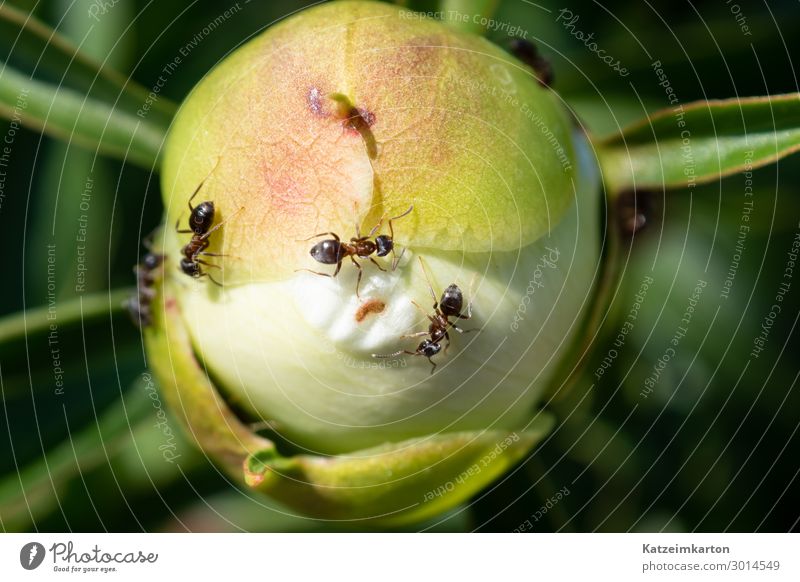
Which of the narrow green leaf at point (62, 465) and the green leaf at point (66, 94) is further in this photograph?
the narrow green leaf at point (62, 465)

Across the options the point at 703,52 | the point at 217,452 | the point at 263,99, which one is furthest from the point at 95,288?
the point at 703,52

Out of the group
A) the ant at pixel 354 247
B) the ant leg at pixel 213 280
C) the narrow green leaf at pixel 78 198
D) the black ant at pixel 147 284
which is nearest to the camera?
the ant at pixel 354 247

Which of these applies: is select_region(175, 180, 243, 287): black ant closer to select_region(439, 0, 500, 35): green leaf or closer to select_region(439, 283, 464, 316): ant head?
select_region(439, 283, 464, 316): ant head

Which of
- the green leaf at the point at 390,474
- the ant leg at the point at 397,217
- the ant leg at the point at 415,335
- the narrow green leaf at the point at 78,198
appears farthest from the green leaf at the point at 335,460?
the narrow green leaf at the point at 78,198

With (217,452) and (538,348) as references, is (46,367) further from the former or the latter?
(538,348)

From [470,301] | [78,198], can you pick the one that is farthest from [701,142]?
[78,198]

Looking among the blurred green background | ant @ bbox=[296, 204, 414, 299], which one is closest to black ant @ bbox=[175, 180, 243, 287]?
ant @ bbox=[296, 204, 414, 299]

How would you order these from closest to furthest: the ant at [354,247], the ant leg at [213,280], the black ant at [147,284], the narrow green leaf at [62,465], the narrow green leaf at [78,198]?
the ant at [354,247] → the ant leg at [213,280] → the black ant at [147,284] → the narrow green leaf at [62,465] → the narrow green leaf at [78,198]

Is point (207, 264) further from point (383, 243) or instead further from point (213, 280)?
point (383, 243)
